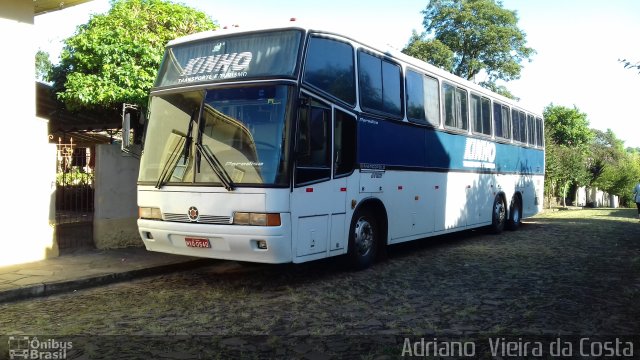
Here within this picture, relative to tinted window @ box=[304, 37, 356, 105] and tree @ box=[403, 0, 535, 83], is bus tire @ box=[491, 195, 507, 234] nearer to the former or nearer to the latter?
tinted window @ box=[304, 37, 356, 105]

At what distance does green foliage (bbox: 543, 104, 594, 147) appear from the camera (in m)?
50.5

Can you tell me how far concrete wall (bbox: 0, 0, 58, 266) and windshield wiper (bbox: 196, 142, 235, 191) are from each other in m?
3.59

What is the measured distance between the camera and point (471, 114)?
12.6 m

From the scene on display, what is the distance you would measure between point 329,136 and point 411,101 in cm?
291

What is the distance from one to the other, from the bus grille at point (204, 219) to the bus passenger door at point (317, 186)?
88 centimetres

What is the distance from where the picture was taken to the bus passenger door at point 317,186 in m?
7.04

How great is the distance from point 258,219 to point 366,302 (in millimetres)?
1683

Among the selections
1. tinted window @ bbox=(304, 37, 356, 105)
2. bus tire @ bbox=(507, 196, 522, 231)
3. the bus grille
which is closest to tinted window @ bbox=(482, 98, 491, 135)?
bus tire @ bbox=(507, 196, 522, 231)

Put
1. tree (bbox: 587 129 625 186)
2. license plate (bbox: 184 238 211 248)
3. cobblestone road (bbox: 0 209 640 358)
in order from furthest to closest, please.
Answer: tree (bbox: 587 129 625 186)
license plate (bbox: 184 238 211 248)
cobblestone road (bbox: 0 209 640 358)

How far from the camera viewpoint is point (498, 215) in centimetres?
1476

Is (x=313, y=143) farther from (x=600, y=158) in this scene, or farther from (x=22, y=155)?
(x=600, y=158)

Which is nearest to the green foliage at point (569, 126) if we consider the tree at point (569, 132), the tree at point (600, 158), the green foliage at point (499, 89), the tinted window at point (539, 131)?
the tree at point (569, 132)

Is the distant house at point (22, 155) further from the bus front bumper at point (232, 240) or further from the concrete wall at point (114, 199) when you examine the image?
the bus front bumper at point (232, 240)

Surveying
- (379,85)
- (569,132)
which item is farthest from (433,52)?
(379,85)
